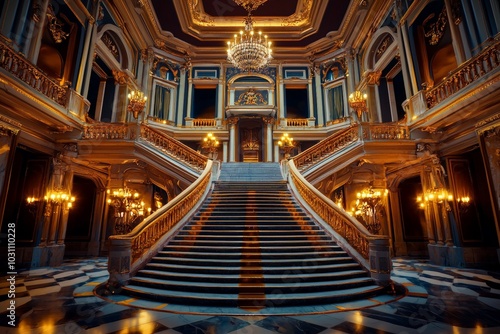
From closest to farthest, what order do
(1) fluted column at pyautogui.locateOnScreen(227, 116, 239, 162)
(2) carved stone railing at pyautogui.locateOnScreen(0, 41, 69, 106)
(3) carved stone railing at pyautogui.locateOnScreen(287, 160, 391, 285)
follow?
(3) carved stone railing at pyautogui.locateOnScreen(287, 160, 391, 285) < (2) carved stone railing at pyautogui.locateOnScreen(0, 41, 69, 106) < (1) fluted column at pyautogui.locateOnScreen(227, 116, 239, 162)

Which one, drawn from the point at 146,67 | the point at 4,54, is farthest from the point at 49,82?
the point at 146,67

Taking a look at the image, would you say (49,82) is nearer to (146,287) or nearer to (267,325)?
(146,287)

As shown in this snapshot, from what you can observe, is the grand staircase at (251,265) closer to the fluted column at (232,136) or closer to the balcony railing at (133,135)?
the balcony railing at (133,135)

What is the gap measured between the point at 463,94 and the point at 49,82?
10.9m

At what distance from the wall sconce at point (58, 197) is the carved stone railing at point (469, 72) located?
11909 millimetres

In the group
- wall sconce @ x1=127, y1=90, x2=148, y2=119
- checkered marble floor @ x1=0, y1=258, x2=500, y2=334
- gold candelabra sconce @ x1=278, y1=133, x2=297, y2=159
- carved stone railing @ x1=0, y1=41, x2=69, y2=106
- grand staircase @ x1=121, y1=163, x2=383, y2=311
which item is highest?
gold candelabra sconce @ x1=278, y1=133, x2=297, y2=159

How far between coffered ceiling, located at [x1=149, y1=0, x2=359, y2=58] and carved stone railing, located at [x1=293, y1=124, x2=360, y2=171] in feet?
24.7

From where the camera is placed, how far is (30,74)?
6.69m

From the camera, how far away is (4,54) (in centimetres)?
589

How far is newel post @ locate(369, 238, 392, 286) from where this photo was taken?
4711 mm

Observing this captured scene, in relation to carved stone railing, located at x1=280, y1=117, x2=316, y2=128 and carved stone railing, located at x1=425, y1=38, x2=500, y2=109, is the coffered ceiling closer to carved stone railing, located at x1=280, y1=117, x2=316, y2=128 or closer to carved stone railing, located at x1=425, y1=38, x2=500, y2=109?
carved stone railing, located at x1=280, y1=117, x2=316, y2=128

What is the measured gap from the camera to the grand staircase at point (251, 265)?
13.5ft

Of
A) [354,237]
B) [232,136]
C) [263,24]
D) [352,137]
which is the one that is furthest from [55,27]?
[354,237]

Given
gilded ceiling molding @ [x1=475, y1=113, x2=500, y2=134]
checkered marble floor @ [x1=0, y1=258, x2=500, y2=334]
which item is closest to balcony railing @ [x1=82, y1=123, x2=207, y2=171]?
checkered marble floor @ [x1=0, y1=258, x2=500, y2=334]
